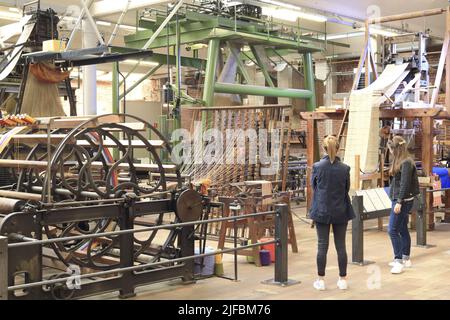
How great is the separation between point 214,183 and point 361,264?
273 cm

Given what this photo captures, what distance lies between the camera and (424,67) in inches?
425

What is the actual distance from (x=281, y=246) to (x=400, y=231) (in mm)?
1555

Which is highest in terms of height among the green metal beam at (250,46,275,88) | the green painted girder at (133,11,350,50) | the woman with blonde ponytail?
the green painted girder at (133,11,350,50)

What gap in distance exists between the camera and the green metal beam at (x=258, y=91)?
11.8m

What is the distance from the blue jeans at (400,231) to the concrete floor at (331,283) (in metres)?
0.23

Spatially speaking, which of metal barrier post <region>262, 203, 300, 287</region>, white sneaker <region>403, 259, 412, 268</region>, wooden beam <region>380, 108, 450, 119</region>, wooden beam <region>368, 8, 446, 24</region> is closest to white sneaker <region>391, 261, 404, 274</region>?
white sneaker <region>403, 259, 412, 268</region>

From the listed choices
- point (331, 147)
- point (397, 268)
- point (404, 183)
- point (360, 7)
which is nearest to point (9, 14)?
point (360, 7)

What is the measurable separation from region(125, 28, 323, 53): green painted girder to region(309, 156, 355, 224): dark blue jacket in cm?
612

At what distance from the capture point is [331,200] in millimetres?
5812

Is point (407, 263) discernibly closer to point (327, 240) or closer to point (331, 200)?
point (327, 240)

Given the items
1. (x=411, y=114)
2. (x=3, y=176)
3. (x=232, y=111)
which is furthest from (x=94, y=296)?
(x=411, y=114)

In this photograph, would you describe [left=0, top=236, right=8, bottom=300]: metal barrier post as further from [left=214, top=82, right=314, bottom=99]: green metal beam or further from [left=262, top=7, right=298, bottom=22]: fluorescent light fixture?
[left=262, top=7, right=298, bottom=22]: fluorescent light fixture

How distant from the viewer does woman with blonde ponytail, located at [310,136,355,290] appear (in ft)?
19.1

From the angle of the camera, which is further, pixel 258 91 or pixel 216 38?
pixel 258 91
